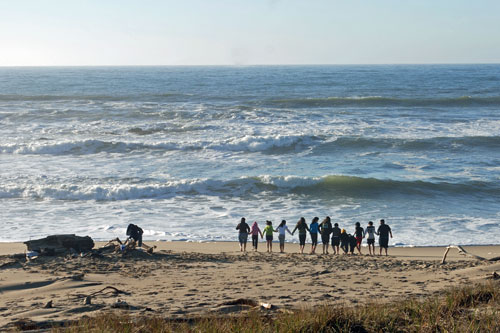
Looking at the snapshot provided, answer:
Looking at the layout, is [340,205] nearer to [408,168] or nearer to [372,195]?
[372,195]

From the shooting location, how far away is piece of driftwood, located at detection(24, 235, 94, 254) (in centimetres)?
1126

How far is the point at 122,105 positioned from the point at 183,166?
24.3 metres

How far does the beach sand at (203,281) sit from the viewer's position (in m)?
7.18

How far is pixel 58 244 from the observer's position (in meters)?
11.5

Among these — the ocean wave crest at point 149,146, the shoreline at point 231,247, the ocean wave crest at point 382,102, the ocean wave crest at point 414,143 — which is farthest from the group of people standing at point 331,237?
the ocean wave crest at point 382,102

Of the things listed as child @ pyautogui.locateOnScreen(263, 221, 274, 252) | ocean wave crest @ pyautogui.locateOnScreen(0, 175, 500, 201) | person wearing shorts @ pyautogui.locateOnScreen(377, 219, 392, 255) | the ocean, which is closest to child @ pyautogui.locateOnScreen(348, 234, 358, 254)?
person wearing shorts @ pyautogui.locateOnScreen(377, 219, 392, 255)

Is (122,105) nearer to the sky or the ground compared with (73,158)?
nearer to the sky

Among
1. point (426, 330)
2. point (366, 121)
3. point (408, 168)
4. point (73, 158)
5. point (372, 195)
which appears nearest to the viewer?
point (426, 330)

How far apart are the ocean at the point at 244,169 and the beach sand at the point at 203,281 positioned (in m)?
3.66

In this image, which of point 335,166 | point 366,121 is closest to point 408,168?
point 335,166

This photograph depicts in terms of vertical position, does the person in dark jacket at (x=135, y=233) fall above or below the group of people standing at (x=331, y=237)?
above

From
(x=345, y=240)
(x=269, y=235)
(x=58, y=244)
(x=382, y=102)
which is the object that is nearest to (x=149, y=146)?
(x=269, y=235)

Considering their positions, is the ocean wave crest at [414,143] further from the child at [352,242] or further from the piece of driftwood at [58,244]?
the piece of driftwood at [58,244]

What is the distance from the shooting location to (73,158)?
Answer: 2688cm
